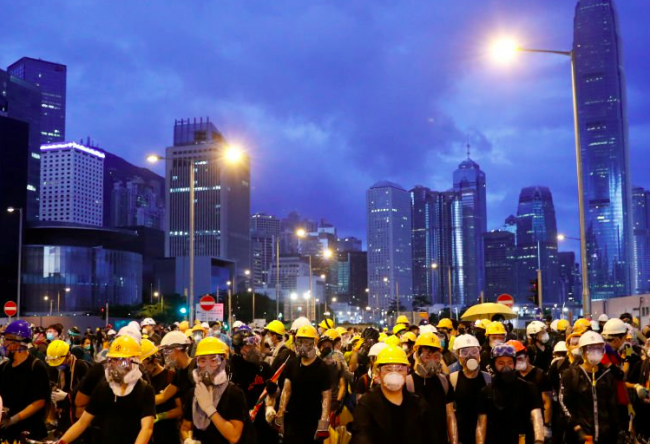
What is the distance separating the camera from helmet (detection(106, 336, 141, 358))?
255 inches

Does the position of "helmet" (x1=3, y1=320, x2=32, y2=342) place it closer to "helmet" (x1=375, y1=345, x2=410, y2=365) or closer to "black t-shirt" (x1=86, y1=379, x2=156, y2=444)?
"black t-shirt" (x1=86, y1=379, x2=156, y2=444)

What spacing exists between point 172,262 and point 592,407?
526 ft

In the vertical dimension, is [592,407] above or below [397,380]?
below

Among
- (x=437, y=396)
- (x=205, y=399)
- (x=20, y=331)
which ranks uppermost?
(x=20, y=331)

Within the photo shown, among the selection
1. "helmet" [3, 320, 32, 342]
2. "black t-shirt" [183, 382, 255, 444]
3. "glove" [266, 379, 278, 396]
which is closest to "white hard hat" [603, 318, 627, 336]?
"glove" [266, 379, 278, 396]

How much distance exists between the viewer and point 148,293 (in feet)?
509

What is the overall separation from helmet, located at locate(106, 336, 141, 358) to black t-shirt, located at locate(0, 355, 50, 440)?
2237 millimetres

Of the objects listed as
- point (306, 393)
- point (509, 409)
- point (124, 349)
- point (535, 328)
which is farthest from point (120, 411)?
point (535, 328)

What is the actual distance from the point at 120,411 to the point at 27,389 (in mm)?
2451

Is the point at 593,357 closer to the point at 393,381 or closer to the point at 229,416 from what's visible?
the point at 393,381

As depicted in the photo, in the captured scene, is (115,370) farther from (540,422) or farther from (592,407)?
(592,407)

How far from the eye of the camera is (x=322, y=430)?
8.60 metres

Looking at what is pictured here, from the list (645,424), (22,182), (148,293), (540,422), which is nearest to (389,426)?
(540,422)

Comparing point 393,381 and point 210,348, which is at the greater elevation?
point 210,348
